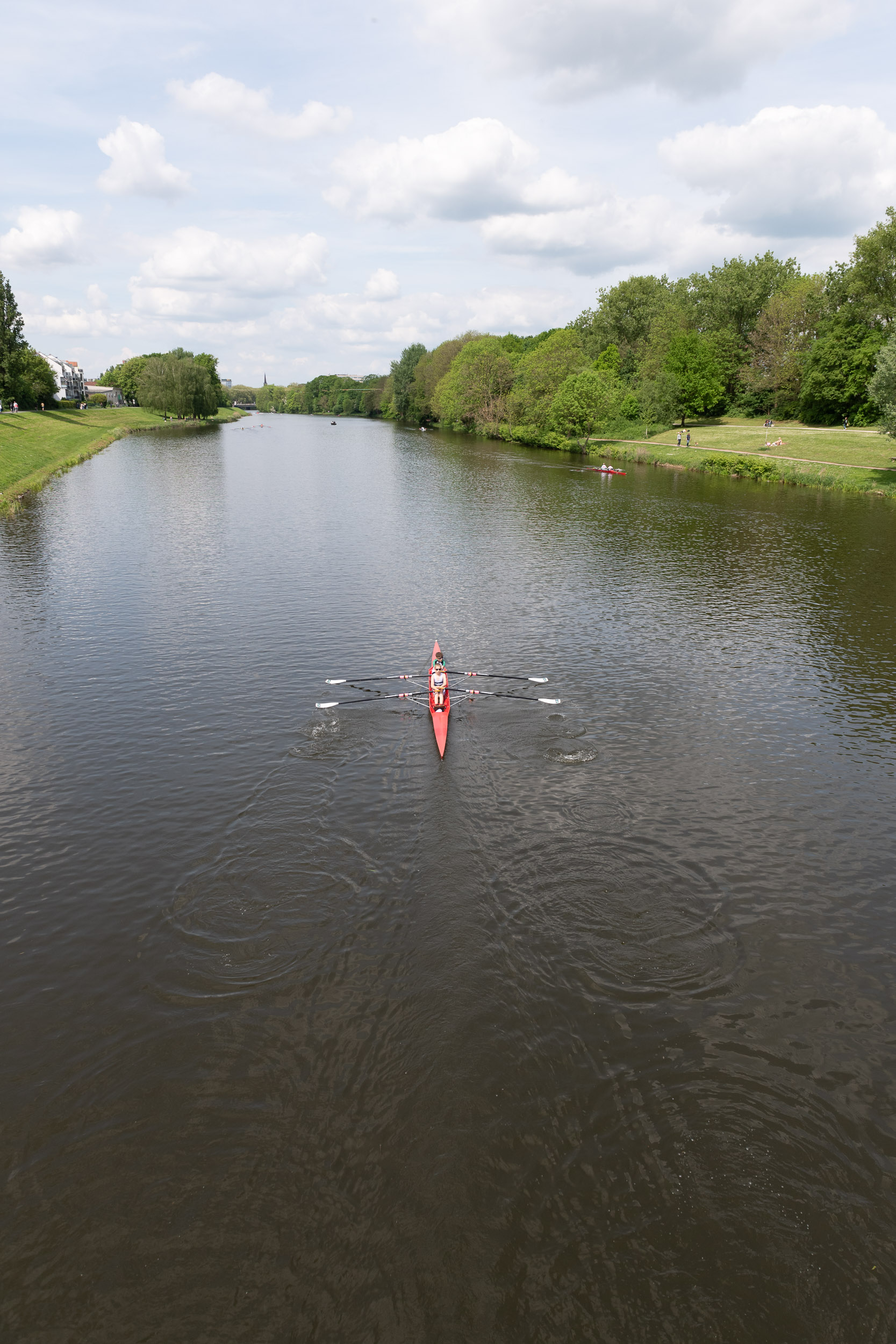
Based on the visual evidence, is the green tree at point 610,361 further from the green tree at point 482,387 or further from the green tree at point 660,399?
the green tree at point 660,399

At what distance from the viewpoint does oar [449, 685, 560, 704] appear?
1324 inches

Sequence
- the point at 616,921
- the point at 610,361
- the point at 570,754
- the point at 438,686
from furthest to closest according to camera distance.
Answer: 1. the point at 610,361
2. the point at 438,686
3. the point at 570,754
4. the point at 616,921

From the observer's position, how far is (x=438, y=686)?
102 ft

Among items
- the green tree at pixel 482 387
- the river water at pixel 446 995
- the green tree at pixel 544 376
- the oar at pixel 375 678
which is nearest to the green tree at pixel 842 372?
the green tree at pixel 544 376

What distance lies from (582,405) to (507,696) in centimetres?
12027

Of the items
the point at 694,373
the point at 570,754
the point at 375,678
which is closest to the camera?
the point at 570,754

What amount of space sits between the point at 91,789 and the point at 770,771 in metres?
25.0

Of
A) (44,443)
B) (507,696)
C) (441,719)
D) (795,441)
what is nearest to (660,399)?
(795,441)

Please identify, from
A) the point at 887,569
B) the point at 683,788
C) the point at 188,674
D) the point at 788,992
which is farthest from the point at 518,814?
the point at 887,569

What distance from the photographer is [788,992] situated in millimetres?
18312

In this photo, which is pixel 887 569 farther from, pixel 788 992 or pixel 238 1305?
pixel 238 1305

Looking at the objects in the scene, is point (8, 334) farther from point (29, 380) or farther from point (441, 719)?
point (441, 719)

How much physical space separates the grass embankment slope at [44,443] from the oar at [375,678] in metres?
55.8

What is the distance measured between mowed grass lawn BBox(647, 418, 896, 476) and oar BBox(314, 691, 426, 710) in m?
83.9
